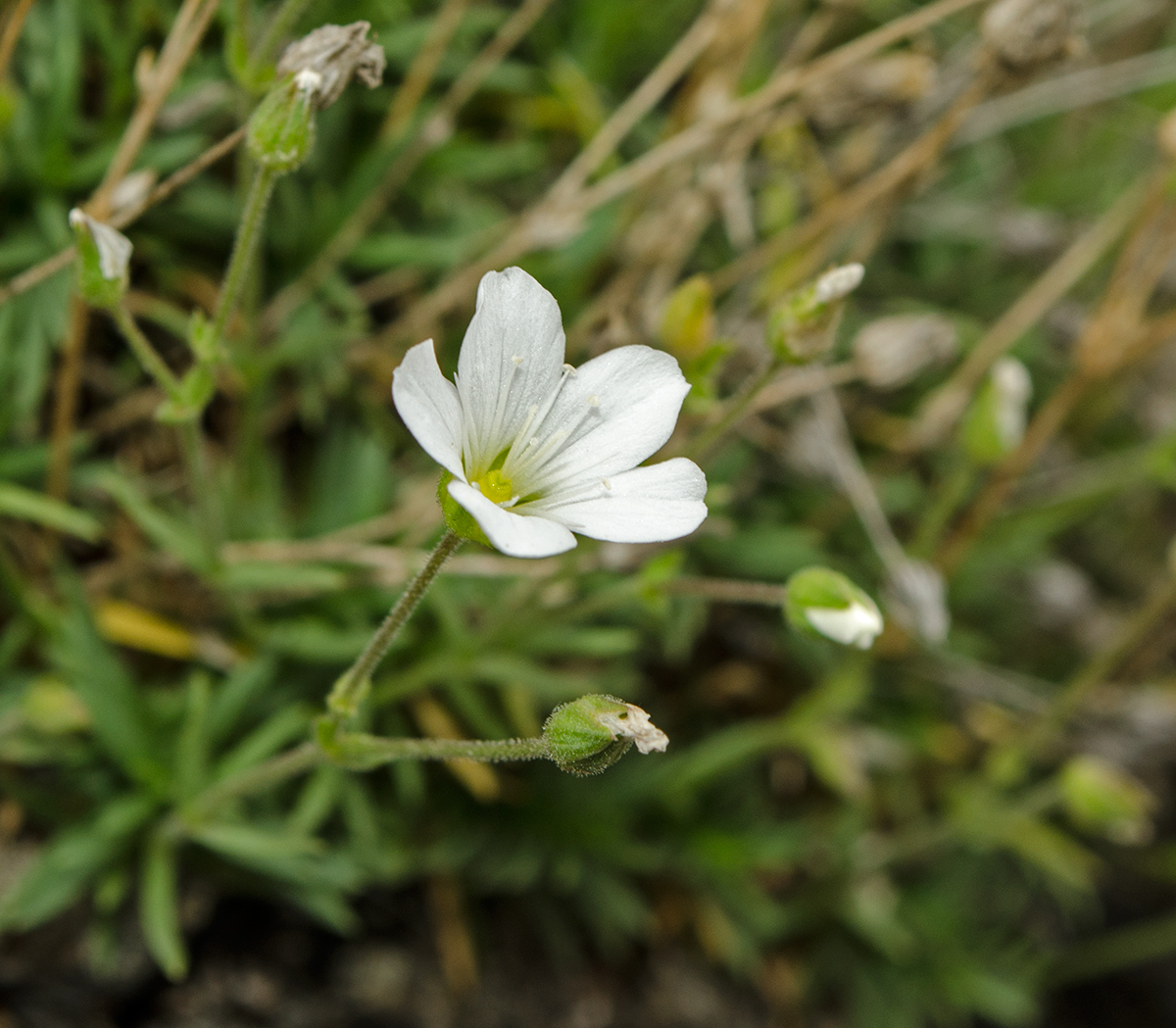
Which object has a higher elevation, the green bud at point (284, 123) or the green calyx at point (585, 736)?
the green bud at point (284, 123)

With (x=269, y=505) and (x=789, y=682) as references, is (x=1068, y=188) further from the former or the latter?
(x=269, y=505)

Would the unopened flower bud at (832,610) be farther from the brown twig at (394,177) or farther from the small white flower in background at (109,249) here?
the brown twig at (394,177)

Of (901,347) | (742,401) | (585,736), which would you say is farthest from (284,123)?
(901,347)

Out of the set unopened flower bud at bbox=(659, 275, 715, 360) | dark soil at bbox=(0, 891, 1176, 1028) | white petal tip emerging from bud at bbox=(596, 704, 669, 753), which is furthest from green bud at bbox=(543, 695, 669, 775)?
dark soil at bbox=(0, 891, 1176, 1028)

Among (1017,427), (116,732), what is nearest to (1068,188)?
(1017,427)

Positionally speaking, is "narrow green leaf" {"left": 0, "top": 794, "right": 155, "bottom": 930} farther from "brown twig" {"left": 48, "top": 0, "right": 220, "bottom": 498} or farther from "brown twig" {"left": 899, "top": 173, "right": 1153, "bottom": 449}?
"brown twig" {"left": 899, "top": 173, "right": 1153, "bottom": 449}

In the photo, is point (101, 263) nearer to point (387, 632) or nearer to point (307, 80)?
point (307, 80)

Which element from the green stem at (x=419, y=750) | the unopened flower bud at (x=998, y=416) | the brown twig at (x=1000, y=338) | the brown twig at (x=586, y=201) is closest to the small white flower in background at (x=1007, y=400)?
the unopened flower bud at (x=998, y=416)
